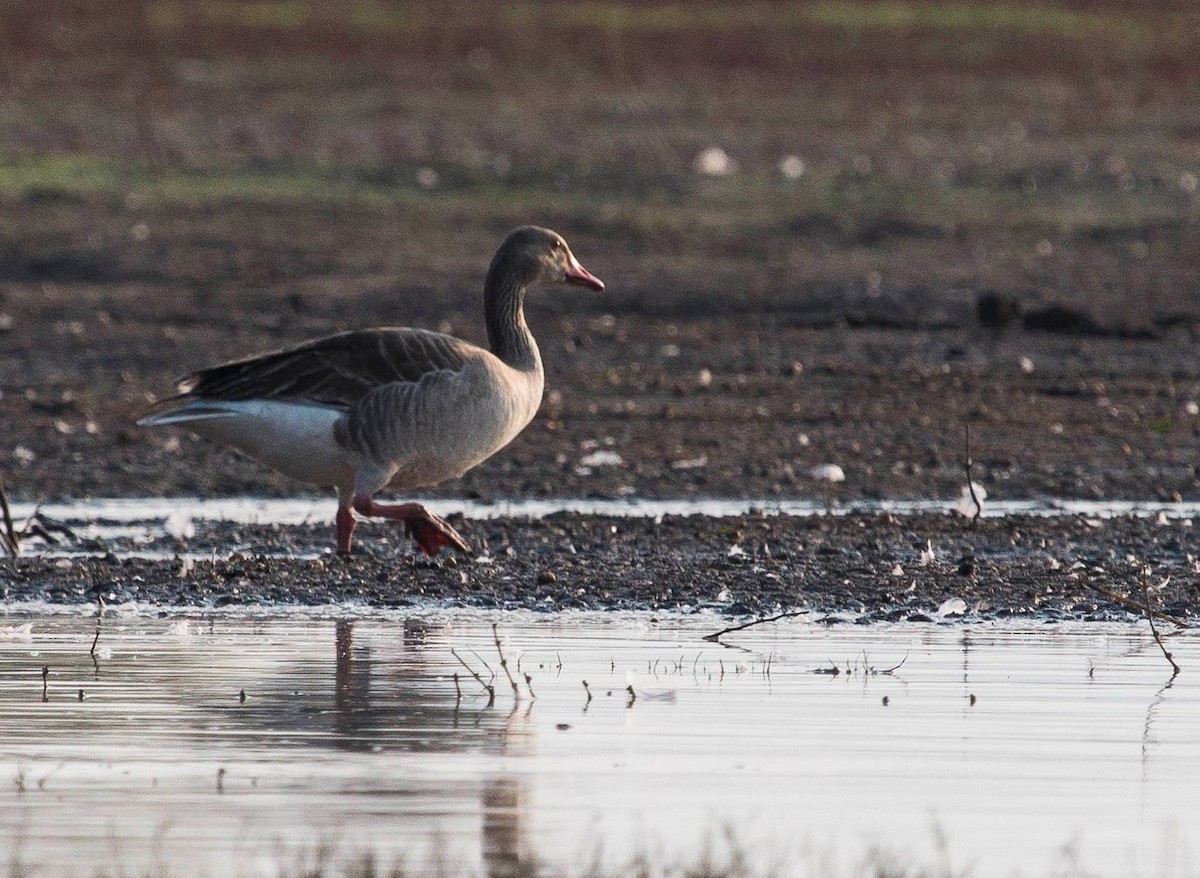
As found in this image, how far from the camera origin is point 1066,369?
56.2 ft

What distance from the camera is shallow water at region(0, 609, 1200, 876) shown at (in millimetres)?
5625

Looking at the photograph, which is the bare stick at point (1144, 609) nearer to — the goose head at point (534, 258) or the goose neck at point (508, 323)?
the goose neck at point (508, 323)

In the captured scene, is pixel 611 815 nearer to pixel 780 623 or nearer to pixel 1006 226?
pixel 780 623

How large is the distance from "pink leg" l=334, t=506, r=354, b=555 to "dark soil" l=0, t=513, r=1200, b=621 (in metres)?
0.07

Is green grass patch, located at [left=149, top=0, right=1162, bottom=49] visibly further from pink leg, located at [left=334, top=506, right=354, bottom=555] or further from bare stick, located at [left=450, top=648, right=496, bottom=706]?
bare stick, located at [left=450, top=648, right=496, bottom=706]

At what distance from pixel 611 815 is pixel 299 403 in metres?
4.76

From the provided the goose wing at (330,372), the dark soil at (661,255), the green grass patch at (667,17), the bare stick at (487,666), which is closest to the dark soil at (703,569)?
the dark soil at (661,255)

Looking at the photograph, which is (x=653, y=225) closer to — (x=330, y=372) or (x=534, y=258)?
(x=534, y=258)

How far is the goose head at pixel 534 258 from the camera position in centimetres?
1149

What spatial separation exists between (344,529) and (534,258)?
1.83m

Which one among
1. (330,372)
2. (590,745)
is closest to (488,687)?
(590,745)

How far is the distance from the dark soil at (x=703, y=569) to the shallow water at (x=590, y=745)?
1.43 ft

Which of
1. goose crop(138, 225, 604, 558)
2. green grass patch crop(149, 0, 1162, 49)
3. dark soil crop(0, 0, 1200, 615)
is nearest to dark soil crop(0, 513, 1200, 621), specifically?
dark soil crop(0, 0, 1200, 615)

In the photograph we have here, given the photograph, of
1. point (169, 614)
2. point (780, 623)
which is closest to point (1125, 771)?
point (780, 623)
